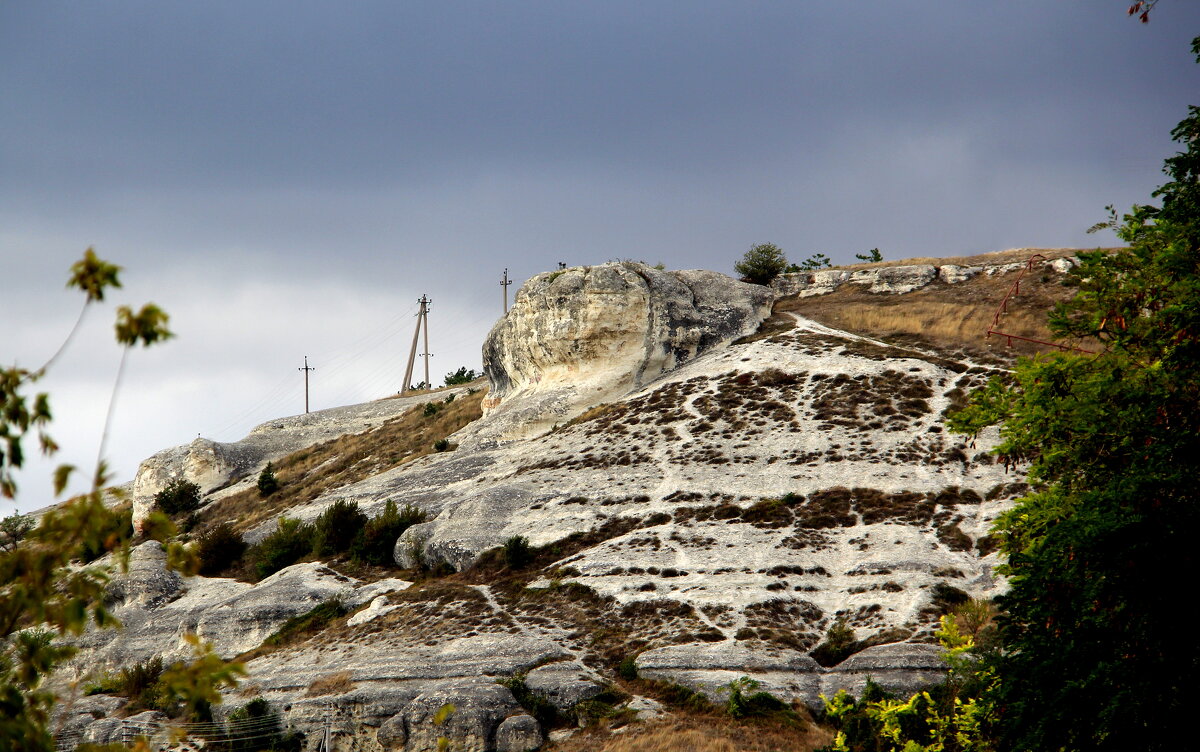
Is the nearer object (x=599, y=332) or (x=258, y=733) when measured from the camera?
(x=258, y=733)

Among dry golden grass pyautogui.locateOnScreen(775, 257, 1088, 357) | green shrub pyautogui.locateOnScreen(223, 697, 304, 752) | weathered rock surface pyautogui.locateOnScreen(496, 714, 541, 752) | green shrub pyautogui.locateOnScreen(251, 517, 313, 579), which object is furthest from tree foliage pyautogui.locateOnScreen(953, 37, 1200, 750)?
dry golden grass pyautogui.locateOnScreen(775, 257, 1088, 357)

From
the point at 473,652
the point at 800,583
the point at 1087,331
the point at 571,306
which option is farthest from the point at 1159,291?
the point at 571,306

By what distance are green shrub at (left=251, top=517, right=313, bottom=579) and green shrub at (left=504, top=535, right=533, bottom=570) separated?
9.20m

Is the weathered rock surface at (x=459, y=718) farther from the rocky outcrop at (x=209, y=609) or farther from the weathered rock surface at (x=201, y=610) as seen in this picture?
the weathered rock surface at (x=201, y=610)

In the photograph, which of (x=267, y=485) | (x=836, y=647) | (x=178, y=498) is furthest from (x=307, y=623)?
(x=178, y=498)

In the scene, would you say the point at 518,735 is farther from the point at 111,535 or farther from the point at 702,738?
the point at 111,535

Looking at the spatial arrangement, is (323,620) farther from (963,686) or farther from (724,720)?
(963,686)

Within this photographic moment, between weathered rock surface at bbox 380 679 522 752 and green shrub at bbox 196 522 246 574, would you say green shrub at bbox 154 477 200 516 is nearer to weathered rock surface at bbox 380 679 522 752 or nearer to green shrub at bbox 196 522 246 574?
green shrub at bbox 196 522 246 574

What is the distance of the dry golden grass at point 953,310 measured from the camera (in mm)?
41000

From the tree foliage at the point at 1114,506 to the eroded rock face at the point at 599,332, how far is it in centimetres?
2996

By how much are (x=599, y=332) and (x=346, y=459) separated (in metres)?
14.5

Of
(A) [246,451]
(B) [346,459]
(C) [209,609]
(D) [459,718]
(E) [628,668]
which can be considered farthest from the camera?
(A) [246,451]

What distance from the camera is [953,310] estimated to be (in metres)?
46.2

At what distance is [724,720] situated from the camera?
59.9 ft
